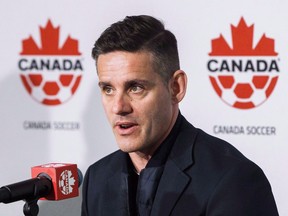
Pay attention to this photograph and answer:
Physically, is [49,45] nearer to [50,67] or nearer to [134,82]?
[50,67]

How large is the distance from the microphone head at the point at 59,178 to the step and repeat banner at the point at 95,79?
905mm

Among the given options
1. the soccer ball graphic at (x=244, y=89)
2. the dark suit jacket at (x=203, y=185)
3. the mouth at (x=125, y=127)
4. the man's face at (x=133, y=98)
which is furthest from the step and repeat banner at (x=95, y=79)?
the mouth at (x=125, y=127)

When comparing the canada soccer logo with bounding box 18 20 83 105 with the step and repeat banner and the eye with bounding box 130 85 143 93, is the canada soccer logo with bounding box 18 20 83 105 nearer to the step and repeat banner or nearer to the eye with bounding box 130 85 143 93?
the step and repeat banner

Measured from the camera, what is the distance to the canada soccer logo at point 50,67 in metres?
2.58

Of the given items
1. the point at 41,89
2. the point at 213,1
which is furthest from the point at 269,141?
the point at 41,89

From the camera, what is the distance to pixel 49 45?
2629mm

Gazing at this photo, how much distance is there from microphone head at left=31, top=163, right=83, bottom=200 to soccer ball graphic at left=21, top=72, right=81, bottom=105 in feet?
3.56

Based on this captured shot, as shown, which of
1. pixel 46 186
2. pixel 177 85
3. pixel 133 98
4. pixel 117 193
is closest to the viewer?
pixel 46 186

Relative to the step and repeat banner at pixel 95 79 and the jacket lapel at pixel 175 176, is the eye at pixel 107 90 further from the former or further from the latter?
the step and repeat banner at pixel 95 79

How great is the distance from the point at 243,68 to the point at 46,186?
1.06 m

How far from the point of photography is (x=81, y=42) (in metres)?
2.55

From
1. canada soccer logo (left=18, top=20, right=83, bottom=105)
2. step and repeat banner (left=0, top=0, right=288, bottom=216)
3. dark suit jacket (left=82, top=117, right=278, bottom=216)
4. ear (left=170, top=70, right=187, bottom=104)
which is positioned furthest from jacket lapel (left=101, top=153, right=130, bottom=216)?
canada soccer logo (left=18, top=20, right=83, bottom=105)

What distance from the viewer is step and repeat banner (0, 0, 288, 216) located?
2209mm

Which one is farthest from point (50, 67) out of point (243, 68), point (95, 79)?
point (243, 68)
